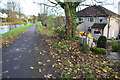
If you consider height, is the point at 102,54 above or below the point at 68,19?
below

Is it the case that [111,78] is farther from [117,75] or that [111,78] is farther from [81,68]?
[81,68]

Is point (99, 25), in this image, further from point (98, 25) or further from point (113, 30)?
point (113, 30)

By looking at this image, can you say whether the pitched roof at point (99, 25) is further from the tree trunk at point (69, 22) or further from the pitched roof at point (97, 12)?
the tree trunk at point (69, 22)

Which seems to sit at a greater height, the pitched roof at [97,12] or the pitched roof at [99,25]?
the pitched roof at [97,12]

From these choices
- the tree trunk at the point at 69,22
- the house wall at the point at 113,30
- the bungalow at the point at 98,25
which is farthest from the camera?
the house wall at the point at 113,30

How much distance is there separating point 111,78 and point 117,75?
1.20ft

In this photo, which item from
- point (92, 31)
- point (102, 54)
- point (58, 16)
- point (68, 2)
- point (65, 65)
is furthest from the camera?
point (92, 31)

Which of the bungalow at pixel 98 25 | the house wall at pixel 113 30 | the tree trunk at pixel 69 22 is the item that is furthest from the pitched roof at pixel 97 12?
the house wall at pixel 113 30

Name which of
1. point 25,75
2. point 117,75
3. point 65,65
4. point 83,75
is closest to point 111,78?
point 117,75

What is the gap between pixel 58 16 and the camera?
9461 millimetres

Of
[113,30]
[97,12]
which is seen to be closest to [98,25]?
[113,30]

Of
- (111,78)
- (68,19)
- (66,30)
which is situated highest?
(68,19)

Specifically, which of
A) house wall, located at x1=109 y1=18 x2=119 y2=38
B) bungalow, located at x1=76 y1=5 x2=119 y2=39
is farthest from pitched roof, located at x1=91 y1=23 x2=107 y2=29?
house wall, located at x1=109 y1=18 x2=119 y2=38

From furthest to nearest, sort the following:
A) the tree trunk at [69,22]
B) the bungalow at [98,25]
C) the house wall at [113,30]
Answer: the house wall at [113,30]
the bungalow at [98,25]
the tree trunk at [69,22]
